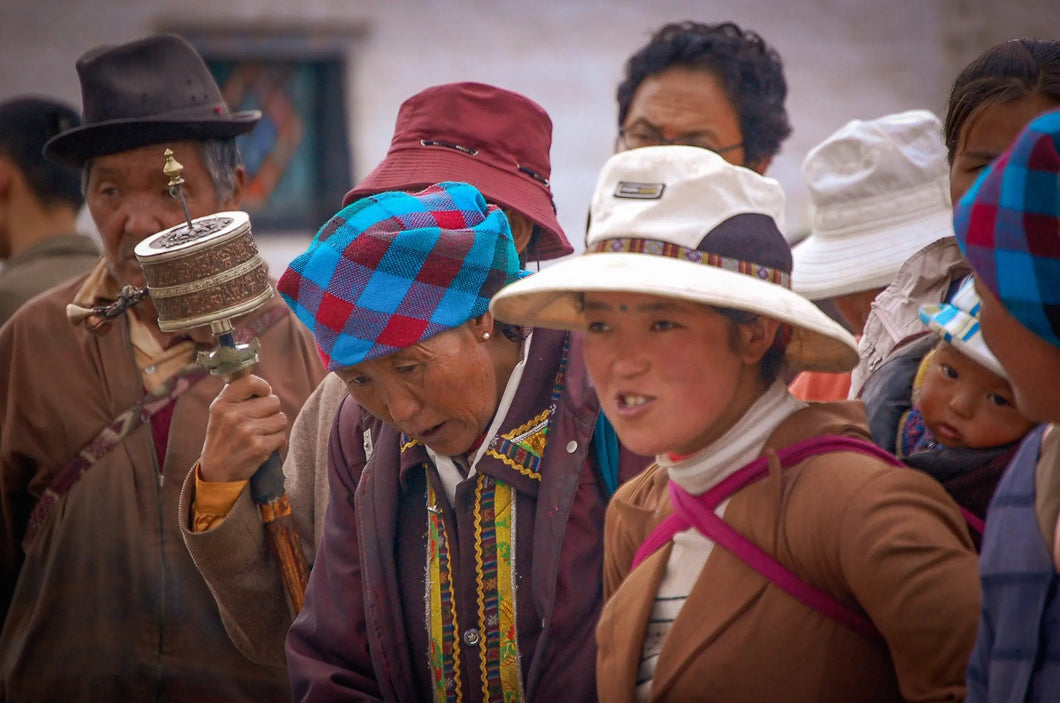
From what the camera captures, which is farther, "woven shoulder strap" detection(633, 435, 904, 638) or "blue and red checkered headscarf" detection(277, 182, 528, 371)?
"blue and red checkered headscarf" detection(277, 182, 528, 371)

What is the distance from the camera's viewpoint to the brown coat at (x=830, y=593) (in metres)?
1.78

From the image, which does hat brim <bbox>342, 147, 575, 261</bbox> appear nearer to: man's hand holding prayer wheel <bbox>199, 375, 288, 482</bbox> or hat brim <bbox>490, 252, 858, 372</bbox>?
man's hand holding prayer wheel <bbox>199, 375, 288, 482</bbox>

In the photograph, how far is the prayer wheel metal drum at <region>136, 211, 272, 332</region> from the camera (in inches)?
109

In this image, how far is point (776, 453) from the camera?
79.7 inches

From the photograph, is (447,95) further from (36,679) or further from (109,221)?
(36,679)

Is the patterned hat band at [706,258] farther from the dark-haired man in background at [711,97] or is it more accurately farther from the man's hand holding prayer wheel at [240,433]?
the dark-haired man in background at [711,97]

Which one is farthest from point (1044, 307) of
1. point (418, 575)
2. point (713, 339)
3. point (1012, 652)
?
point (418, 575)

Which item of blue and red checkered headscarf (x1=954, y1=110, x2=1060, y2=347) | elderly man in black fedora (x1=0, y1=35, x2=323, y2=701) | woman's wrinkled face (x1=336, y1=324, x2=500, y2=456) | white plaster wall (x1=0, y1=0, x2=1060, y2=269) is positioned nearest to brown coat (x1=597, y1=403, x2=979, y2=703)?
blue and red checkered headscarf (x1=954, y1=110, x2=1060, y2=347)

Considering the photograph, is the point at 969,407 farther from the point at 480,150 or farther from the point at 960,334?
the point at 480,150

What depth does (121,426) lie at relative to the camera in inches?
139

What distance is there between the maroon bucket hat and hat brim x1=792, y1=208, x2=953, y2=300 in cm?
71

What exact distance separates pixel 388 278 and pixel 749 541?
91 cm

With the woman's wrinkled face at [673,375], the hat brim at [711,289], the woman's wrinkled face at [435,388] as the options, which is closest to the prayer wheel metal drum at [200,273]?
the woman's wrinkled face at [435,388]

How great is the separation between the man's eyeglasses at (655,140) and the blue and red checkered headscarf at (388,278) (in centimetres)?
131
